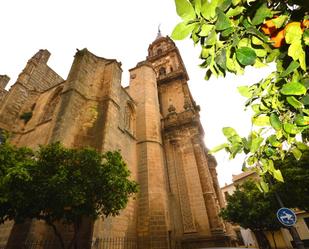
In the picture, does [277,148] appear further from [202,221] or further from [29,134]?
[29,134]

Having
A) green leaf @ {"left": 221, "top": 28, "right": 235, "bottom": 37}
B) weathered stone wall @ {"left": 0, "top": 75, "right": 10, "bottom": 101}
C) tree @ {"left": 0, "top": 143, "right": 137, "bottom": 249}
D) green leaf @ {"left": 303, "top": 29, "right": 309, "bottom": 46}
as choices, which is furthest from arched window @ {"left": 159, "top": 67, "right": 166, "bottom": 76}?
green leaf @ {"left": 303, "top": 29, "right": 309, "bottom": 46}

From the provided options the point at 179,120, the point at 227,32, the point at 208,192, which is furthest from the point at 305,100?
the point at 179,120

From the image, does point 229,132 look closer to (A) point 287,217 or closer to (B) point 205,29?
(B) point 205,29

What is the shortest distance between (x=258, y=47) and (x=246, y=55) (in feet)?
0.73

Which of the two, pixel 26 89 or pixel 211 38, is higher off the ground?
pixel 26 89

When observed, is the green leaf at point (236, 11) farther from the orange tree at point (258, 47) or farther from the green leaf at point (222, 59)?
the green leaf at point (222, 59)

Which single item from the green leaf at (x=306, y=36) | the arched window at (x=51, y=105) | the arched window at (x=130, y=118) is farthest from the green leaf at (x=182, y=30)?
the arched window at (x=51, y=105)

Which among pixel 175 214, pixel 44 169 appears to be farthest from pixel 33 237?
pixel 175 214

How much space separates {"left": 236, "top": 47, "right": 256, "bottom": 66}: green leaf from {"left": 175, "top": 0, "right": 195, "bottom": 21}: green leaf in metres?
0.35

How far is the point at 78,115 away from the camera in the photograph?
10.4 m

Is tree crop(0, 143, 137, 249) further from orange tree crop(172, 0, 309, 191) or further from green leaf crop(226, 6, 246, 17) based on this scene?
green leaf crop(226, 6, 246, 17)

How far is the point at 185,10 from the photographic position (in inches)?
43.0

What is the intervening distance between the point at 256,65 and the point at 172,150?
14.5 metres

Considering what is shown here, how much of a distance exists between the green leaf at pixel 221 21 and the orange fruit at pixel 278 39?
338 millimetres
